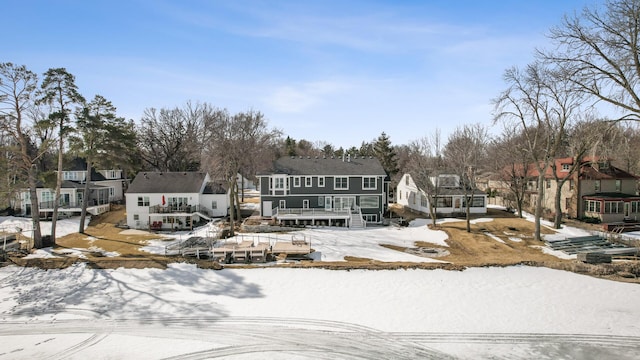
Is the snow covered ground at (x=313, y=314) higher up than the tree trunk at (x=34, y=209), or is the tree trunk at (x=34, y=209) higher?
the tree trunk at (x=34, y=209)

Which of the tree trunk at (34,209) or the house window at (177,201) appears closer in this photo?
the tree trunk at (34,209)

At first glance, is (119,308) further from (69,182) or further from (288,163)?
(69,182)

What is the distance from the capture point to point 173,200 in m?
38.5

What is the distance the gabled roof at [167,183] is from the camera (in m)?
38.5

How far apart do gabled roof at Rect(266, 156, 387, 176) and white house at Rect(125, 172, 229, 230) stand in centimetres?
742

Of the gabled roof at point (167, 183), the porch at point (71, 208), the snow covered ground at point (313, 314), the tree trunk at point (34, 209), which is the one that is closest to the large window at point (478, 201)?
the snow covered ground at point (313, 314)

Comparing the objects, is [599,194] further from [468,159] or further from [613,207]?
[468,159]

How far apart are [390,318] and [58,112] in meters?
27.1

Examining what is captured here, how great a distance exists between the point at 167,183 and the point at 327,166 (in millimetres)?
17770

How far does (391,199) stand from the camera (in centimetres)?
6053

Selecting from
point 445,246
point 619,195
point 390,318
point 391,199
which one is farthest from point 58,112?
point 619,195

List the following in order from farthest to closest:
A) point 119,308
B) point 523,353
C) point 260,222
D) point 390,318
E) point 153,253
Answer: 1. point 260,222
2. point 153,253
3. point 119,308
4. point 390,318
5. point 523,353

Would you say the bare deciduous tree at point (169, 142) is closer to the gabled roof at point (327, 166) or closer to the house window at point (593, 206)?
the gabled roof at point (327, 166)

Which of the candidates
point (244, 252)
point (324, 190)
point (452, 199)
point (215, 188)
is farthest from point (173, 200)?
point (452, 199)
